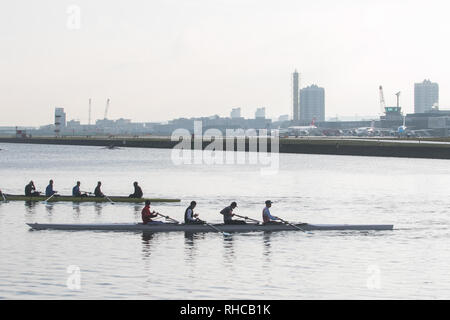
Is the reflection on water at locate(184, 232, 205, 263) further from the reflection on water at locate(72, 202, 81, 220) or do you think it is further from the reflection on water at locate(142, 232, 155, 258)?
the reflection on water at locate(72, 202, 81, 220)

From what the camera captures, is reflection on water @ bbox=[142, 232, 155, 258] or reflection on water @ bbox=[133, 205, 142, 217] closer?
reflection on water @ bbox=[142, 232, 155, 258]

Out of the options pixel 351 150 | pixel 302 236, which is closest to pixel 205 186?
pixel 302 236

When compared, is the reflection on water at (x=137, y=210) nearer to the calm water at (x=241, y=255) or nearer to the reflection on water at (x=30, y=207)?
the calm water at (x=241, y=255)

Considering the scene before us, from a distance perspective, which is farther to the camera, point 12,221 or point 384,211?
point 384,211

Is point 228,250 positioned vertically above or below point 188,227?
below

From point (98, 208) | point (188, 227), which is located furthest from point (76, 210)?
point (188, 227)

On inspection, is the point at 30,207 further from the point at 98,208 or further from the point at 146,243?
the point at 146,243

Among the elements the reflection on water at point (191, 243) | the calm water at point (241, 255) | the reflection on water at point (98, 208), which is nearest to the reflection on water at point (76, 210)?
the calm water at point (241, 255)

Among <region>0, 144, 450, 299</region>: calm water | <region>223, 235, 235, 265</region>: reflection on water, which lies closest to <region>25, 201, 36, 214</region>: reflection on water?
<region>0, 144, 450, 299</region>: calm water

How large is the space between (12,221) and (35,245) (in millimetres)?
12892

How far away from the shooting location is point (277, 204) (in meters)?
71.3

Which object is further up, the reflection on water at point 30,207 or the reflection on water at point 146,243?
the reflection on water at point 30,207
